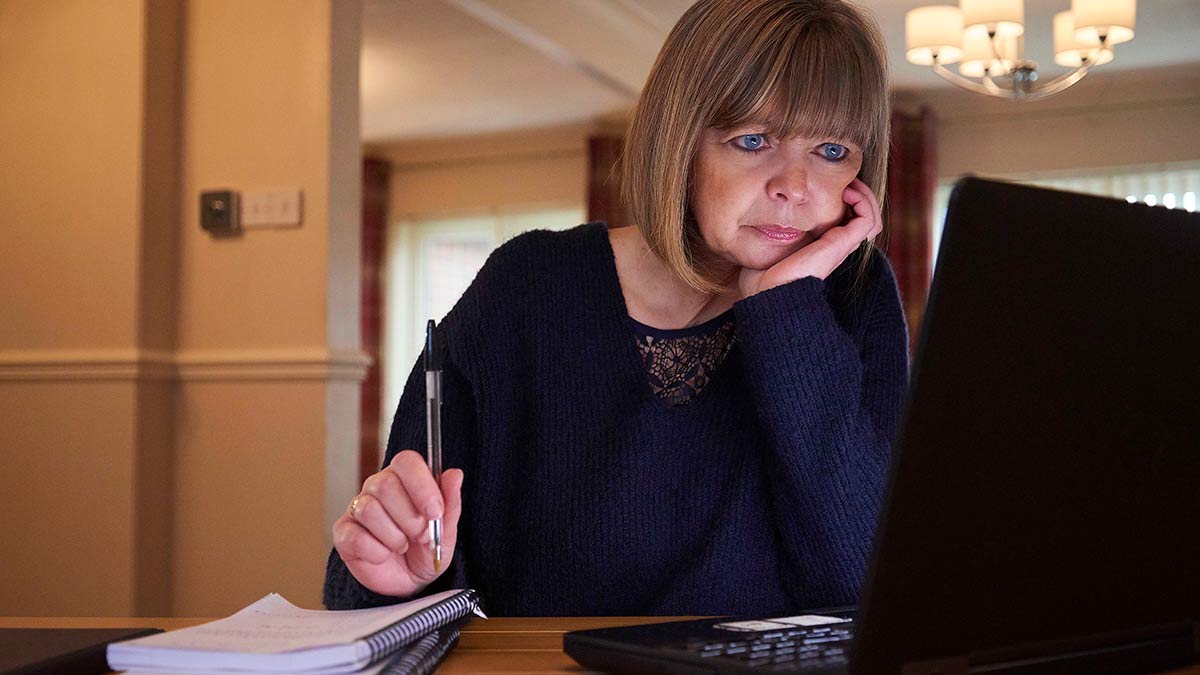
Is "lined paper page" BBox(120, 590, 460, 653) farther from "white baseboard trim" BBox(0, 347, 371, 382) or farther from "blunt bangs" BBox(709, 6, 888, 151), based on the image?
"white baseboard trim" BBox(0, 347, 371, 382)

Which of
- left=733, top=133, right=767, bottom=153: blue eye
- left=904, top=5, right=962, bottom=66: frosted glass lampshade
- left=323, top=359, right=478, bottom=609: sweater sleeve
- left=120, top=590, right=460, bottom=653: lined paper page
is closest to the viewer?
left=120, top=590, right=460, bottom=653: lined paper page

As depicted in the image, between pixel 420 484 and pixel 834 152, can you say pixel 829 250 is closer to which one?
pixel 834 152

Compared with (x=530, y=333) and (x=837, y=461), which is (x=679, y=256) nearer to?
(x=530, y=333)

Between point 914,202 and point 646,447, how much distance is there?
18.0 ft

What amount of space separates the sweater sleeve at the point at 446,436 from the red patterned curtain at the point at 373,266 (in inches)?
258

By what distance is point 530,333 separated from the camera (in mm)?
1213

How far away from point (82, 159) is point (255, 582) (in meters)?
1.19

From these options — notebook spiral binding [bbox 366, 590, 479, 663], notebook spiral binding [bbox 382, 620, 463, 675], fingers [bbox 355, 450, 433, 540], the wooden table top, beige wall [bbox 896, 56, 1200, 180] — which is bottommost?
the wooden table top

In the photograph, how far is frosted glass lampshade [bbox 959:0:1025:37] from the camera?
3.60 meters

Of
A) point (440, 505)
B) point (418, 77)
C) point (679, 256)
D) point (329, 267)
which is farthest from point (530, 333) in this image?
point (418, 77)

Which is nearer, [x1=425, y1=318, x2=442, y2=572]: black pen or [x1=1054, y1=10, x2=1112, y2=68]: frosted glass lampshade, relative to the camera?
[x1=425, y1=318, x2=442, y2=572]: black pen

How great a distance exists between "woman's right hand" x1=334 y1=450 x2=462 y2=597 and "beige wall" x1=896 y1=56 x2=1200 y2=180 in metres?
5.89

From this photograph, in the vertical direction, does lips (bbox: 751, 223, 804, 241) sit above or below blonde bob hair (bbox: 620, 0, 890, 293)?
below

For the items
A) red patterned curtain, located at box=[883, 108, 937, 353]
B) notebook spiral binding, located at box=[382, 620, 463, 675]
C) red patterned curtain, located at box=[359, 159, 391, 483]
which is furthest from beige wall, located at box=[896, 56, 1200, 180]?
notebook spiral binding, located at box=[382, 620, 463, 675]
